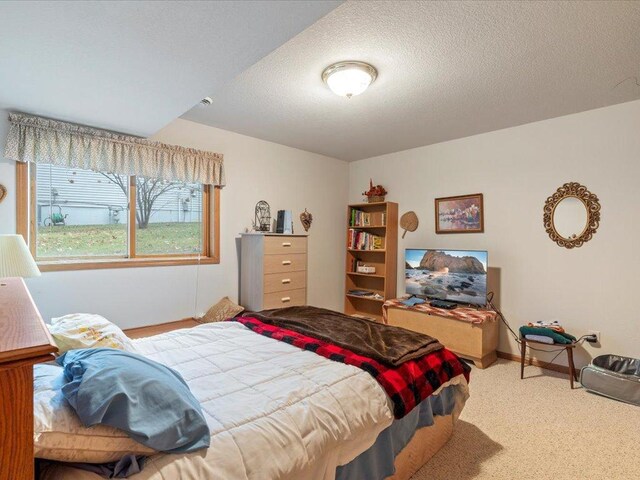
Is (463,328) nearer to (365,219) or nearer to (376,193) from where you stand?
(365,219)

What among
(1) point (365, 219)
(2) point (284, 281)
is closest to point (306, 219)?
(1) point (365, 219)

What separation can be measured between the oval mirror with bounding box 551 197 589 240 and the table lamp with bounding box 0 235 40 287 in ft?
13.9

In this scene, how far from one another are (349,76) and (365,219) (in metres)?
2.57

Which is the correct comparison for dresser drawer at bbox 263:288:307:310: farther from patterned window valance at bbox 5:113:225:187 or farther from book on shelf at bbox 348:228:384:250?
patterned window valance at bbox 5:113:225:187

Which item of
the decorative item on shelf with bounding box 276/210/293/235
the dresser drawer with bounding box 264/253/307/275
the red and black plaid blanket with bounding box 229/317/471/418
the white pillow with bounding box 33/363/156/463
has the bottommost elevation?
the red and black plaid blanket with bounding box 229/317/471/418

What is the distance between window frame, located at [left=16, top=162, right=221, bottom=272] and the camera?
2525 mm

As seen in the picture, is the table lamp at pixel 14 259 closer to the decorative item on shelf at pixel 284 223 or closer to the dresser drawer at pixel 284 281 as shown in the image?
the dresser drawer at pixel 284 281

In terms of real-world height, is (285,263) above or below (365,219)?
below

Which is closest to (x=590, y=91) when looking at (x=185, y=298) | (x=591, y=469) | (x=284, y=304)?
(x=591, y=469)

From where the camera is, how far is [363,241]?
4.59 m

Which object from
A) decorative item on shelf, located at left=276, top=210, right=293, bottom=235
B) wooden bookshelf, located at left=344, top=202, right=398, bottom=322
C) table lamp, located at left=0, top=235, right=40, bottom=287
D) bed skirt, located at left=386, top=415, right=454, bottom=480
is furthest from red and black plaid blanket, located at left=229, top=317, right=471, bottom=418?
wooden bookshelf, located at left=344, top=202, right=398, bottom=322

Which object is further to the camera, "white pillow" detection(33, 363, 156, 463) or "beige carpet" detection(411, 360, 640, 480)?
"beige carpet" detection(411, 360, 640, 480)

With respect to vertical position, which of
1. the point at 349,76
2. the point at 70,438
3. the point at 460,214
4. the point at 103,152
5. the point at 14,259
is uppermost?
the point at 349,76

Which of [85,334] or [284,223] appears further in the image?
[284,223]
